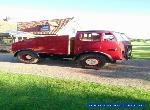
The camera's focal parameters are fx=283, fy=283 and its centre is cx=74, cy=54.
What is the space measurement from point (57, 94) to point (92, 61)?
607cm

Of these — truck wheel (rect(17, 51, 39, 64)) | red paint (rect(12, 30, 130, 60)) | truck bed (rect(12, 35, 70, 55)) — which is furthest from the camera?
truck wheel (rect(17, 51, 39, 64))

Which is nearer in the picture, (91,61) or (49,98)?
(49,98)

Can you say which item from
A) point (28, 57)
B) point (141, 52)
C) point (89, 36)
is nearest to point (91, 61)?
point (89, 36)

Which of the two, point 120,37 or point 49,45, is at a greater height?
point 120,37

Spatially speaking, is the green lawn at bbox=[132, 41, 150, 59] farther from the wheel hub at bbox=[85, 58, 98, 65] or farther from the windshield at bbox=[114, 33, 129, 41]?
the wheel hub at bbox=[85, 58, 98, 65]

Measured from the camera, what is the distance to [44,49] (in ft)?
50.6

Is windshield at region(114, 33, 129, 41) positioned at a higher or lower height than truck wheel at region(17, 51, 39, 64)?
higher

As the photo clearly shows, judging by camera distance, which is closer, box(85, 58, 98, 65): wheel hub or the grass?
the grass

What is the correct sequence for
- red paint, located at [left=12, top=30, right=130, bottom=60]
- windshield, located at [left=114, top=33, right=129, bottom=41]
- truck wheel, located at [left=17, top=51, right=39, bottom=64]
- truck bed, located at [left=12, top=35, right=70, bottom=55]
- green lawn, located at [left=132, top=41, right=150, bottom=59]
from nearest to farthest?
red paint, located at [left=12, top=30, right=130, bottom=60]
windshield, located at [left=114, top=33, right=129, bottom=41]
truck bed, located at [left=12, top=35, right=70, bottom=55]
truck wheel, located at [left=17, top=51, right=39, bottom=64]
green lawn, located at [left=132, top=41, right=150, bottom=59]

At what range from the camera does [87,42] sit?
14.5 meters

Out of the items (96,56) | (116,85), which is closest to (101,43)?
(96,56)

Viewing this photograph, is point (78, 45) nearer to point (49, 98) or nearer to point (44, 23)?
point (49, 98)

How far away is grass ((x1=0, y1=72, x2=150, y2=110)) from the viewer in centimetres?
736

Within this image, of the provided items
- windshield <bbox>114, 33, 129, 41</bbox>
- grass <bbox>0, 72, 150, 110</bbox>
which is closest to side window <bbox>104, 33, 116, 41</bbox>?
windshield <bbox>114, 33, 129, 41</bbox>
